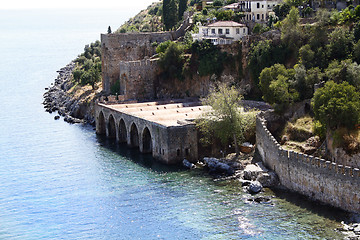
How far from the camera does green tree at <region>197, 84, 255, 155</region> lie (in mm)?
53719

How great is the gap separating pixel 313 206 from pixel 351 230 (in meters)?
4.70

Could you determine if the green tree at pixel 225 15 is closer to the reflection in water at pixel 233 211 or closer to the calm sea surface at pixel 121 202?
the calm sea surface at pixel 121 202

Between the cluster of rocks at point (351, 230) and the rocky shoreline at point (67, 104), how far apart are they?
49.2 m

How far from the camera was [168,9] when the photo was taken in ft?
311

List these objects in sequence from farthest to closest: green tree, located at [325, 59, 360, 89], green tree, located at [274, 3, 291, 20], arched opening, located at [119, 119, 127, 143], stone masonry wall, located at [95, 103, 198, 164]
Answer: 1. green tree, located at [274, 3, 291, 20]
2. arched opening, located at [119, 119, 127, 143]
3. stone masonry wall, located at [95, 103, 198, 164]
4. green tree, located at [325, 59, 360, 89]

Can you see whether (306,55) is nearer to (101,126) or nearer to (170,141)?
(170,141)

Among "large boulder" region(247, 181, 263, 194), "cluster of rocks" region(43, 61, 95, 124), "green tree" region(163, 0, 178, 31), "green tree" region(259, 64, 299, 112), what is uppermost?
"green tree" region(163, 0, 178, 31)

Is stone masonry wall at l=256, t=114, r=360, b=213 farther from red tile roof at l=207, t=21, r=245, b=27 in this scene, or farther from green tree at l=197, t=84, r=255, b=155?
red tile roof at l=207, t=21, r=245, b=27

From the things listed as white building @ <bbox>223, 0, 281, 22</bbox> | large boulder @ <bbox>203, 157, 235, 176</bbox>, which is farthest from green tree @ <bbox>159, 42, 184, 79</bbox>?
large boulder @ <bbox>203, 157, 235, 176</bbox>

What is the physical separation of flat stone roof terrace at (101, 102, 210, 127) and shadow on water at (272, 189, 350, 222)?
14905mm

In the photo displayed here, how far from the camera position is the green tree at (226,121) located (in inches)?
2115

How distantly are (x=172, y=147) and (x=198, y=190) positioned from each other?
873 centimetres

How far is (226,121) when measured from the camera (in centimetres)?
→ 5372

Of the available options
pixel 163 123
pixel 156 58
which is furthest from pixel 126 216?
pixel 156 58
